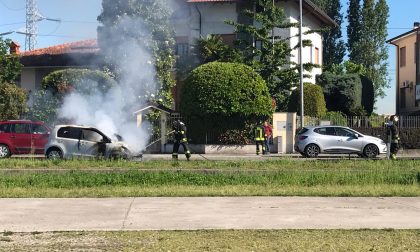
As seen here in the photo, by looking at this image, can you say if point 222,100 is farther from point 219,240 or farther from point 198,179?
point 219,240

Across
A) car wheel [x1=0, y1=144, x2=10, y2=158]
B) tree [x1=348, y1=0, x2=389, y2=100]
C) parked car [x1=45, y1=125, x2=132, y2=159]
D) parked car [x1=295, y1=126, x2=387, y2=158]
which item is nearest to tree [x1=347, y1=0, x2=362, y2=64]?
tree [x1=348, y1=0, x2=389, y2=100]

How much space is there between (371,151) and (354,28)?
31562 mm

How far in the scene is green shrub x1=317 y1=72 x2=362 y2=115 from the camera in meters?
37.6

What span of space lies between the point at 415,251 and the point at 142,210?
4.96 meters

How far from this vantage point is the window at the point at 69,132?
2078 cm

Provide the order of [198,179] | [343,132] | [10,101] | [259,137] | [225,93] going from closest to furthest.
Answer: [198,179]
[343,132]
[259,137]
[225,93]
[10,101]

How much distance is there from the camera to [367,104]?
40656 mm

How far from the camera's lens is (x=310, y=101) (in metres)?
34.5

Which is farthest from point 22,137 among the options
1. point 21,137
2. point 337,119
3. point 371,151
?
point 337,119

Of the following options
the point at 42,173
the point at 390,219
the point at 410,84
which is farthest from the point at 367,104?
the point at 390,219

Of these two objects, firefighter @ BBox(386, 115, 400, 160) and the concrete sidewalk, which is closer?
the concrete sidewalk

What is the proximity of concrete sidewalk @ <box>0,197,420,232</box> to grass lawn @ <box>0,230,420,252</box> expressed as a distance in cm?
46

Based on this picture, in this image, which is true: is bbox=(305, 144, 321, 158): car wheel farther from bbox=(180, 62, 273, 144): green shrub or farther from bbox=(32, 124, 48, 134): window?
bbox=(32, 124, 48, 134): window

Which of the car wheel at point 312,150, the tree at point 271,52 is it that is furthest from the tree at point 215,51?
the car wheel at point 312,150
